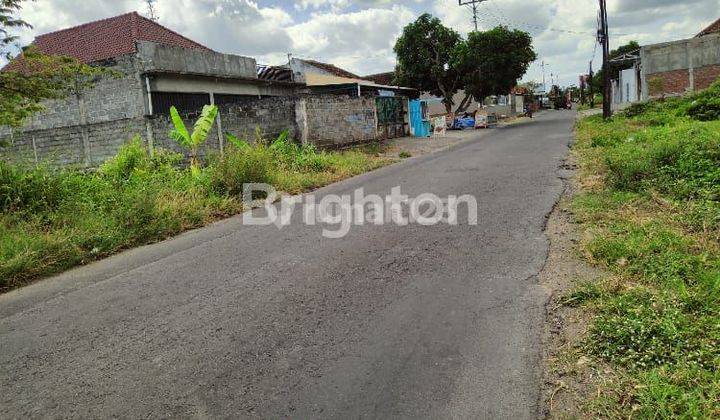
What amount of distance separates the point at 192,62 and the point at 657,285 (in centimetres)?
1803

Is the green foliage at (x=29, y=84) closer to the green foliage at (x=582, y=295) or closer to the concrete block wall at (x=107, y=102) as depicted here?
the concrete block wall at (x=107, y=102)

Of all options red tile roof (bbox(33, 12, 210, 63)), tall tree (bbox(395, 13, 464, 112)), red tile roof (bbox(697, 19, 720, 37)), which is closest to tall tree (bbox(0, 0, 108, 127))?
red tile roof (bbox(33, 12, 210, 63))

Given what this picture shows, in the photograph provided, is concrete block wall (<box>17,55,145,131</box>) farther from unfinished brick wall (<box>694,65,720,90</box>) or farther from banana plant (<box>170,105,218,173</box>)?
unfinished brick wall (<box>694,65,720,90</box>)

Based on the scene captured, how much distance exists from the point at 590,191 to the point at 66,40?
24.9m

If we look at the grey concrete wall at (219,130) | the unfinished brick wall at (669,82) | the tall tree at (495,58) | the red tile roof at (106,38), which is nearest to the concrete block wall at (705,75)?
→ the unfinished brick wall at (669,82)

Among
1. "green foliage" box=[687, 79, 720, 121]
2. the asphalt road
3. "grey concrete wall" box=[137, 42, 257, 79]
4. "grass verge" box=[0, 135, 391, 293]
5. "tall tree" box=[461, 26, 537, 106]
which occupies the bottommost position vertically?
the asphalt road

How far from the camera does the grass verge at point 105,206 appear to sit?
5.79 metres

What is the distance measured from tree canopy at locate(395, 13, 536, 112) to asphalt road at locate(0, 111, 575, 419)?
1155 inches

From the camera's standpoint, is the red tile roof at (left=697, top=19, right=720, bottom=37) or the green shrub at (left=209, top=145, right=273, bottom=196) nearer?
the green shrub at (left=209, top=145, right=273, bottom=196)

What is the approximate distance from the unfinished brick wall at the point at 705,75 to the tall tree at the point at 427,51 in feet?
45.8

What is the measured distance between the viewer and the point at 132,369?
3.13m

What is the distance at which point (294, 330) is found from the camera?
139 inches

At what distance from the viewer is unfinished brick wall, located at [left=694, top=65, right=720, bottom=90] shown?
26.1m

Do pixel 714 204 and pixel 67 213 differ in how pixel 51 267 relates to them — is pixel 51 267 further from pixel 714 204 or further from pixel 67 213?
pixel 714 204
